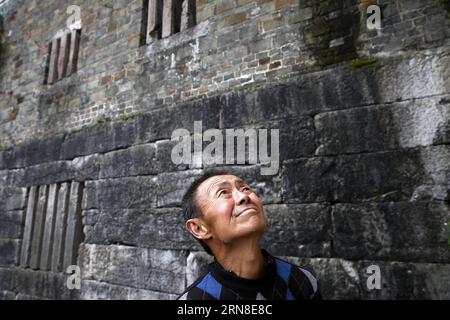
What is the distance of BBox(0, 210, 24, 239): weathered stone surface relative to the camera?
593cm

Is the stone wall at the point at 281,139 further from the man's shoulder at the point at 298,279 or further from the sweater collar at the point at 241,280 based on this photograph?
the sweater collar at the point at 241,280

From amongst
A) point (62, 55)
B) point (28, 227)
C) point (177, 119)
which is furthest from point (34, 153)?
point (177, 119)

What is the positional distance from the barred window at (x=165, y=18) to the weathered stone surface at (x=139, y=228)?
2.49 m

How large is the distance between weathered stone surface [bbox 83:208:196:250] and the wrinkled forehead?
2.24 m

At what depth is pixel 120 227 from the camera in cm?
457

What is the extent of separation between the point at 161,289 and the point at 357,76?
122 inches

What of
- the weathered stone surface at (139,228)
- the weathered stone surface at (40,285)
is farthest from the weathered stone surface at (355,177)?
the weathered stone surface at (40,285)

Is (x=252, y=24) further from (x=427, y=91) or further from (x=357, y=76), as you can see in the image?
(x=427, y=91)

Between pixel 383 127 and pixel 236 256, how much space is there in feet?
7.19

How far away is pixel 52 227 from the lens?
5457 millimetres

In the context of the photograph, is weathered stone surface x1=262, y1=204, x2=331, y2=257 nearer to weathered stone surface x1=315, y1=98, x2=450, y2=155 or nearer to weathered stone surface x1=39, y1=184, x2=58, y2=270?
weathered stone surface x1=315, y1=98, x2=450, y2=155

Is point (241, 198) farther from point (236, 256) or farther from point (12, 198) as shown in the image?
point (12, 198)

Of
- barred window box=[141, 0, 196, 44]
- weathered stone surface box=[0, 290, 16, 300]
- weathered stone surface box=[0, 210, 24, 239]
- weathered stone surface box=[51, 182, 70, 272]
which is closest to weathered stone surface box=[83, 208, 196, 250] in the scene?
weathered stone surface box=[51, 182, 70, 272]

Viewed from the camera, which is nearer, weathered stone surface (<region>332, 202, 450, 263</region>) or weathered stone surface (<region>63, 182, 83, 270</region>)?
weathered stone surface (<region>332, 202, 450, 263</region>)
